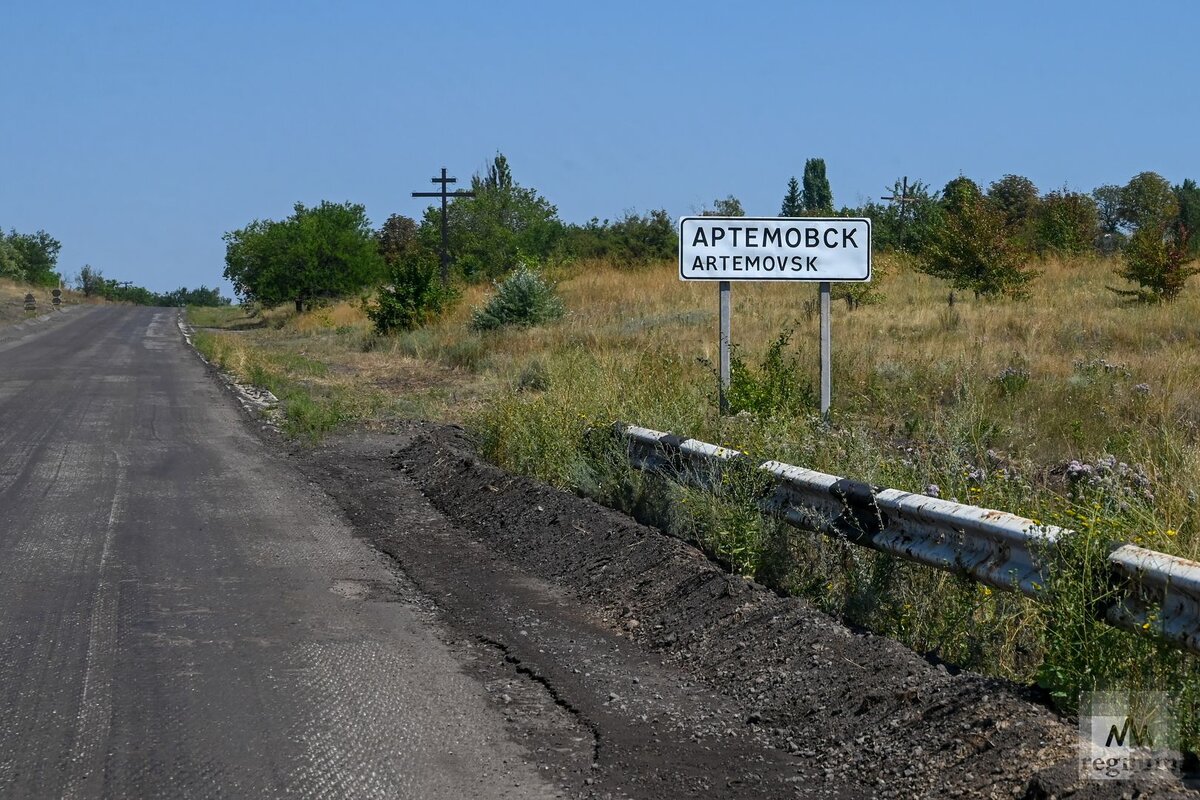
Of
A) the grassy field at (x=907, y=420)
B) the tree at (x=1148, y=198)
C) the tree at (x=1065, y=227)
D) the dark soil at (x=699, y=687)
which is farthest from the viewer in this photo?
the tree at (x=1148, y=198)

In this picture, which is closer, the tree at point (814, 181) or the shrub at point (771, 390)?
the shrub at point (771, 390)

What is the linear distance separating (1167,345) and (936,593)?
42.7ft

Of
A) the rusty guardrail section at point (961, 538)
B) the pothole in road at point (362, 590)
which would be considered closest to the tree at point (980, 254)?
the rusty guardrail section at point (961, 538)

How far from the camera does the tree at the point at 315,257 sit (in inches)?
2406

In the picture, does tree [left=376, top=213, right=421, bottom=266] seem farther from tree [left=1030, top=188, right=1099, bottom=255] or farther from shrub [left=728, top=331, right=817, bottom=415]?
shrub [left=728, top=331, right=817, bottom=415]

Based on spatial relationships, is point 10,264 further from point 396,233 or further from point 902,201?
point 902,201

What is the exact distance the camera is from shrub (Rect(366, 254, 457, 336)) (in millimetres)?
35938

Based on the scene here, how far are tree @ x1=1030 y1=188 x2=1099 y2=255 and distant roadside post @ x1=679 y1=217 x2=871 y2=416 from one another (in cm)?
3258

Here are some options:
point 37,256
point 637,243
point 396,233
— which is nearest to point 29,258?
point 37,256

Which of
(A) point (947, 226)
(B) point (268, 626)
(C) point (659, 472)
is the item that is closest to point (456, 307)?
(A) point (947, 226)

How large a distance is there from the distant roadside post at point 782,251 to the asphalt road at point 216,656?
3.93 metres

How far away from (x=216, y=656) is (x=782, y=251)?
652 cm

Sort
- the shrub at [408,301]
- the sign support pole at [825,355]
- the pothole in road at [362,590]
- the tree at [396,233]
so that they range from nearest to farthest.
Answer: the pothole in road at [362,590] < the sign support pole at [825,355] < the shrub at [408,301] < the tree at [396,233]

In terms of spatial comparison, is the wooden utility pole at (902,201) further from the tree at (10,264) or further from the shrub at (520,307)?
the tree at (10,264)
